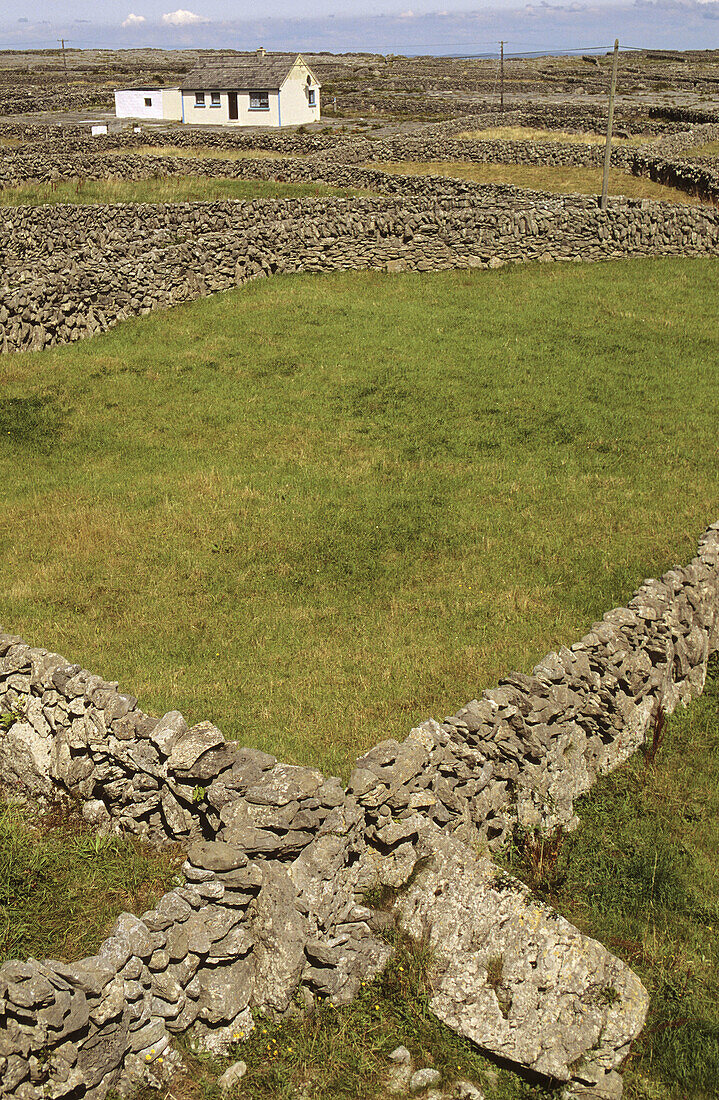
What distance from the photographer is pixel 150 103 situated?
7912cm

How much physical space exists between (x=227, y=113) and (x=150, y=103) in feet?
29.4

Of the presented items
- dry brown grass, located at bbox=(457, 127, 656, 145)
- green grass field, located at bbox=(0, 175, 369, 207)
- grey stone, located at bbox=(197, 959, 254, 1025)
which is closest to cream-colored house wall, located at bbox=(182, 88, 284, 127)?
dry brown grass, located at bbox=(457, 127, 656, 145)

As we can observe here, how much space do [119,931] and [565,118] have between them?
74846mm

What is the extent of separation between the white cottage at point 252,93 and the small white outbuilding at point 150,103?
97.8 inches

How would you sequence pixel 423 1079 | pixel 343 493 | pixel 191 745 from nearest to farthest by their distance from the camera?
pixel 423 1079
pixel 191 745
pixel 343 493

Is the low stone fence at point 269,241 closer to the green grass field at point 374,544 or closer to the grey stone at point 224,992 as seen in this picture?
the green grass field at point 374,544

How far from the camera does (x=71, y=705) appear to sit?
9.07 metres

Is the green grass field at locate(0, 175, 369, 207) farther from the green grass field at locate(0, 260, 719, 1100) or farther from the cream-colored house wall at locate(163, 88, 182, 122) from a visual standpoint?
the cream-colored house wall at locate(163, 88, 182, 122)

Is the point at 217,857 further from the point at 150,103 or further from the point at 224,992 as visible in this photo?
the point at 150,103

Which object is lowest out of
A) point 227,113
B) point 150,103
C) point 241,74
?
point 227,113

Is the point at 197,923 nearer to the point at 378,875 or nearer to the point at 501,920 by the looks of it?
the point at 378,875

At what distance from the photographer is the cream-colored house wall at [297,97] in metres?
72.1

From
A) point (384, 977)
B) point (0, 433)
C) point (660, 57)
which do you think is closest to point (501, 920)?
point (384, 977)

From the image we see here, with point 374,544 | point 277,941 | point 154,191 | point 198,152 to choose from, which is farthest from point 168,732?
point 198,152
